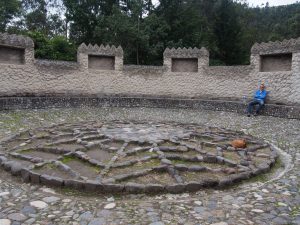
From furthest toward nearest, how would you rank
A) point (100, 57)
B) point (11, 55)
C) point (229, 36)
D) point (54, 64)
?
point (229, 36) → point (100, 57) → point (54, 64) → point (11, 55)

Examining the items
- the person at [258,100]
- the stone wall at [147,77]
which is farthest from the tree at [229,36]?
the person at [258,100]

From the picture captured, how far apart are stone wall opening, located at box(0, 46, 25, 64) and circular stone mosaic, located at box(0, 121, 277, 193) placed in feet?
19.8

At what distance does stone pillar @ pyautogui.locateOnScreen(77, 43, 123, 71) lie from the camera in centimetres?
1476

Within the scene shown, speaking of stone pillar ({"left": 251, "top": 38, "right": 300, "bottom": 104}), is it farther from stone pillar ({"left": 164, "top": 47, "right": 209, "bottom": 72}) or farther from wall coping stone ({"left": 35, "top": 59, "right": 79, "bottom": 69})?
wall coping stone ({"left": 35, "top": 59, "right": 79, "bottom": 69})

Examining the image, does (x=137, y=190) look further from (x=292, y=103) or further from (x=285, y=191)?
(x=292, y=103)

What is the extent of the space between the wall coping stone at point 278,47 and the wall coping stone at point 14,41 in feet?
33.3

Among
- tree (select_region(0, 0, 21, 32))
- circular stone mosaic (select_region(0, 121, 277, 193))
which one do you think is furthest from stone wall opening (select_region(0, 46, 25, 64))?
tree (select_region(0, 0, 21, 32))

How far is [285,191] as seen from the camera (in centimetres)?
434

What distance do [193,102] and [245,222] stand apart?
1131 cm

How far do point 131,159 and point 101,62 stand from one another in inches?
418

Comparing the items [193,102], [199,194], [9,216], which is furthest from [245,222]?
[193,102]

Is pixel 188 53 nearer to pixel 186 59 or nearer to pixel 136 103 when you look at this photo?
pixel 186 59

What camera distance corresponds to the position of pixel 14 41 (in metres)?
12.6

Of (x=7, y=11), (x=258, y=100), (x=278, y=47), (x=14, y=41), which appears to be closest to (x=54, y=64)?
(x=14, y=41)
